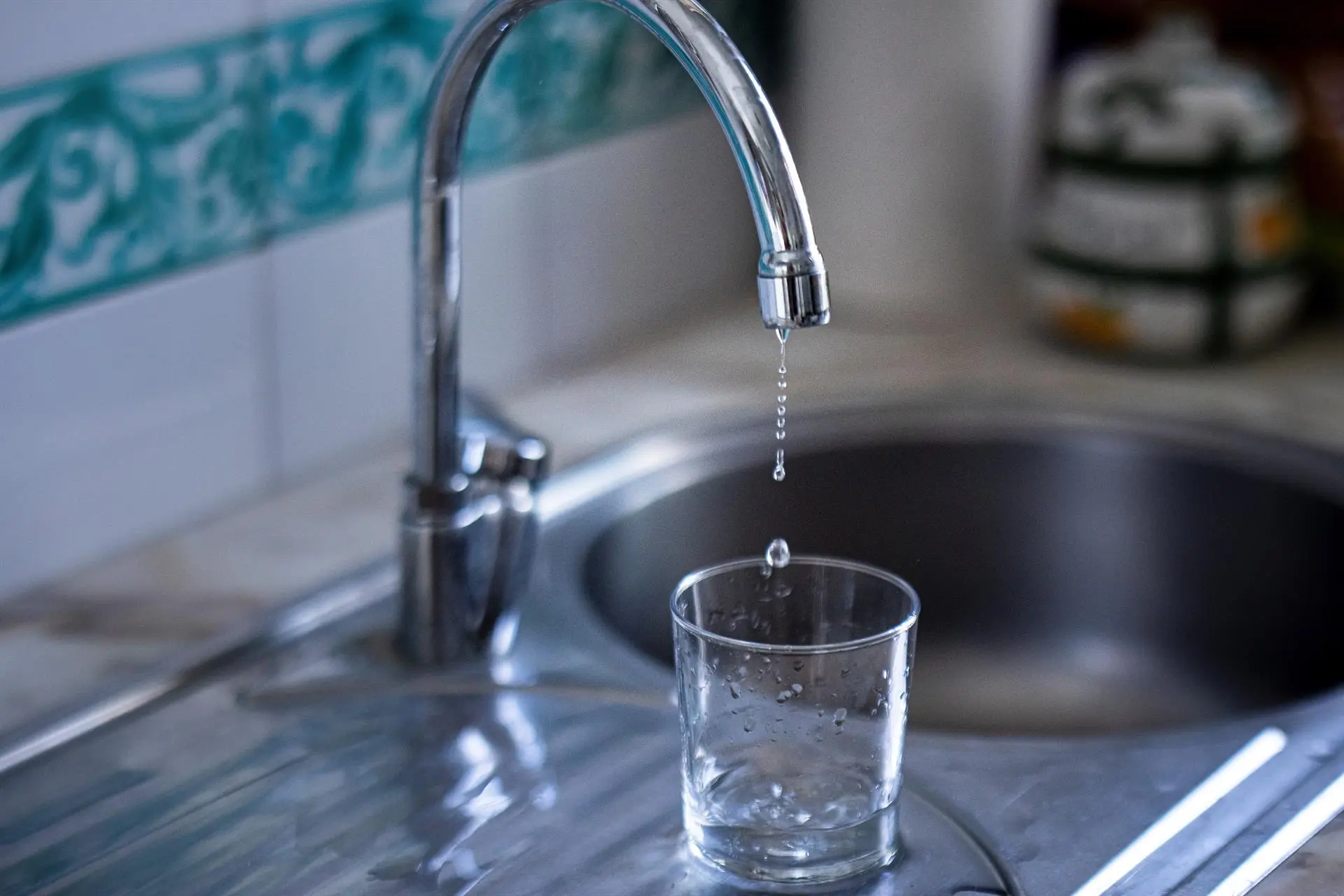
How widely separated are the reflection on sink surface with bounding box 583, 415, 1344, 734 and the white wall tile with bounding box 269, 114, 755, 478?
179mm

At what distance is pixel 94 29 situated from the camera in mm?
822

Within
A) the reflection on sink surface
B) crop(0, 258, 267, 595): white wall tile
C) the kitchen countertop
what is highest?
crop(0, 258, 267, 595): white wall tile

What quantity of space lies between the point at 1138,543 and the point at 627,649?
1.42 feet

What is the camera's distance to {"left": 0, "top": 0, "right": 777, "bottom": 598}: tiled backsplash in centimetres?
83

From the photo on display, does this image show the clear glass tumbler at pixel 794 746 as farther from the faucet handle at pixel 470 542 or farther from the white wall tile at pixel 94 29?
the white wall tile at pixel 94 29

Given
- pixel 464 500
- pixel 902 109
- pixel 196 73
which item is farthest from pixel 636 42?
pixel 464 500

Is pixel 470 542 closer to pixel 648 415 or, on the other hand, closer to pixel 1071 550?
pixel 648 415

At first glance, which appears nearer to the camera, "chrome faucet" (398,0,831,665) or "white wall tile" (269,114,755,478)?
"chrome faucet" (398,0,831,665)

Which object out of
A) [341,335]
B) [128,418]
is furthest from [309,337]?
[128,418]

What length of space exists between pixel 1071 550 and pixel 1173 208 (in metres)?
0.26

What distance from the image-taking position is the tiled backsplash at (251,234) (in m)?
0.83

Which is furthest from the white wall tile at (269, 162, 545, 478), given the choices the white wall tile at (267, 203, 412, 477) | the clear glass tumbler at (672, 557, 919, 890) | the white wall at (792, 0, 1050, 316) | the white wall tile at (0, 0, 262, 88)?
the clear glass tumbler at (672, 557, 919, 890)

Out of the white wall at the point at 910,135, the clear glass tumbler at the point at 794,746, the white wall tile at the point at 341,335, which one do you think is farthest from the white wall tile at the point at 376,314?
the clear glass tumbler at the point at 794,746

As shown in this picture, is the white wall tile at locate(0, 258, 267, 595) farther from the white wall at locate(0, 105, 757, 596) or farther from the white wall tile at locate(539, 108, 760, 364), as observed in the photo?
the white wall tile at locate(539, 108, 760, 364)
